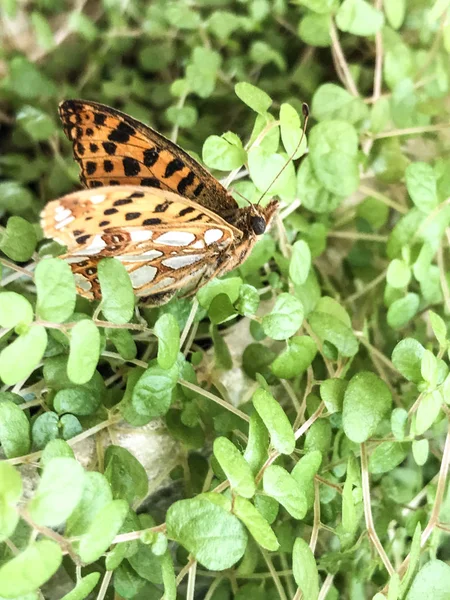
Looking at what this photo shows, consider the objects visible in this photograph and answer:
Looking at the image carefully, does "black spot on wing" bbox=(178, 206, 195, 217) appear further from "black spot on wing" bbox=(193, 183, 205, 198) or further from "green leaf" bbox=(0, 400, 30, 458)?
"green leaf" bbox=(0, 400, 30, 458)

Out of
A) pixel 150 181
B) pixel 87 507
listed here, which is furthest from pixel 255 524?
pixel 150 181

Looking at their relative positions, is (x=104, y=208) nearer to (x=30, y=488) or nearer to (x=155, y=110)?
(x=30, y=488)

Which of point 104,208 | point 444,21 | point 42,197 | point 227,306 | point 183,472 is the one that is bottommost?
point 183,472

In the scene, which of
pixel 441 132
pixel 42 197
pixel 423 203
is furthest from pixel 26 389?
pixel 441 132

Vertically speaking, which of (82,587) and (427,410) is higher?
(427,410)

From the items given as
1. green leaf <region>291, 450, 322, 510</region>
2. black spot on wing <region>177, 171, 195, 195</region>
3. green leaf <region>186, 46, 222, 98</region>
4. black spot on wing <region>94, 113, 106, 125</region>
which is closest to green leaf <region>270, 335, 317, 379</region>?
green leaf <region>291, 450, 322, 510</region>

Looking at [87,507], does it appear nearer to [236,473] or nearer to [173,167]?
[236,473]
